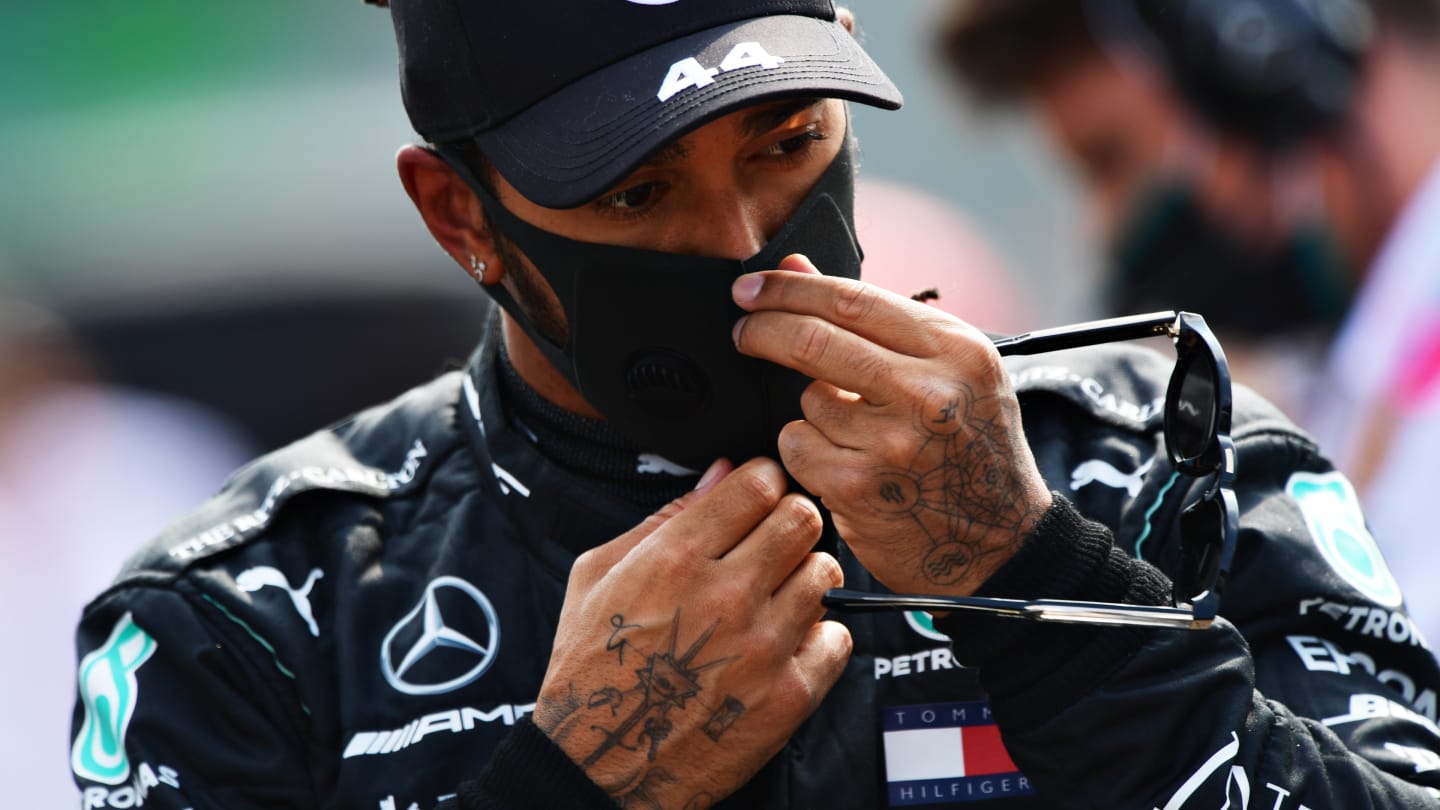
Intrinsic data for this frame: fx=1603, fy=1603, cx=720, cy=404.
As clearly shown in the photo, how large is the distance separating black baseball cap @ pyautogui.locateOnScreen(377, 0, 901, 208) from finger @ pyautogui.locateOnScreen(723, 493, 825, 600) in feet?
1.41

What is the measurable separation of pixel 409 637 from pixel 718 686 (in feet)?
1.91

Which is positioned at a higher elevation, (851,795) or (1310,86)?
(1310,86)

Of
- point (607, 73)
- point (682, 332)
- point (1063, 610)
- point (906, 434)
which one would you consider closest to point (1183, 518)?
point (1063, 610)

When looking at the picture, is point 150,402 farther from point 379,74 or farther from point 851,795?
point 851,795

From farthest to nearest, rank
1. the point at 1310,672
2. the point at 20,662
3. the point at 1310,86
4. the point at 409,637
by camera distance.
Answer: the point at 1310,86
the point at 20,662
the point at 409,637
the point at 1310,672

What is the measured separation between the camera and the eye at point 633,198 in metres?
1.94

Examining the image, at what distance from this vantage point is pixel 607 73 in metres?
1.95

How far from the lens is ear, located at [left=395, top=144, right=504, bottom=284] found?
2209 millimetres

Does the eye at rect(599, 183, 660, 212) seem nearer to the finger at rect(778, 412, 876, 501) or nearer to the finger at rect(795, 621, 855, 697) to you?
the finger at rect(778, 412, 876, 501)

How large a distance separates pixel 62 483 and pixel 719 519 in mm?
3057

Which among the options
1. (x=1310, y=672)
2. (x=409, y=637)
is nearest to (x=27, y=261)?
(x=409, y=637)

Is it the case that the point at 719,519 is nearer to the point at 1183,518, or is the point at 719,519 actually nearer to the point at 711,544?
the point at 711,544

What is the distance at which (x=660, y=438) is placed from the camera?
6.70ft

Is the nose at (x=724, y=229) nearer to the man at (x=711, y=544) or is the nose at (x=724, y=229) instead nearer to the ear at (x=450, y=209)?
the man at (x=711, y=544)
